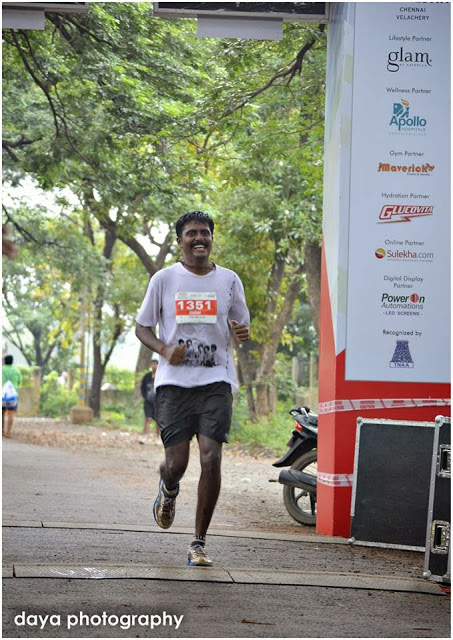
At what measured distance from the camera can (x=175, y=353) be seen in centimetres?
700

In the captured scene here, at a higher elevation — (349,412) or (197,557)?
(349,412)

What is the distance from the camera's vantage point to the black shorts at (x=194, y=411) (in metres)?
7.13

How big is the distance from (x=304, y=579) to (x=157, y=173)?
526 inches

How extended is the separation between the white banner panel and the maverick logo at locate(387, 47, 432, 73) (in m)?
0.04

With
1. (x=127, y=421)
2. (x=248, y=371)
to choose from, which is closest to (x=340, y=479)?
(x=248, y=371)

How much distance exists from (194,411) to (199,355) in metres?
0.36

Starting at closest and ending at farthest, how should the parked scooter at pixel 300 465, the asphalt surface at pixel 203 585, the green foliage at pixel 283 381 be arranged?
the asphalt surface at pixel 203 585
the parked scooter at pixel 300 465
the green foliage at pixel 283 381

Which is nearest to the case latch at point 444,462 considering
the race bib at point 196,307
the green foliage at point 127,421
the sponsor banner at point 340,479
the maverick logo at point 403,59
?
the race bib at point 196,307

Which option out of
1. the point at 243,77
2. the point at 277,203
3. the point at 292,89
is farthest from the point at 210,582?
the point at 277,203

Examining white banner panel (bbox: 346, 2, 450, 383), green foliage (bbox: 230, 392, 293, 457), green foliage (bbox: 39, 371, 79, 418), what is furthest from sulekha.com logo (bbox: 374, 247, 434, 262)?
green foliage (bbox: 39, 371, 79, 418)

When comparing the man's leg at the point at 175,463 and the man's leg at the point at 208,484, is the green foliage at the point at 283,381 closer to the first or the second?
the man's leg at the point at 175,463

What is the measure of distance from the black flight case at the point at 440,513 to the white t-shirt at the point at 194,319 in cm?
136

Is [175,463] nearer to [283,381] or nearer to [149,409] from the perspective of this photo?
[149,409]

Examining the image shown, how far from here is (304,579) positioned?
6695 millimetres
